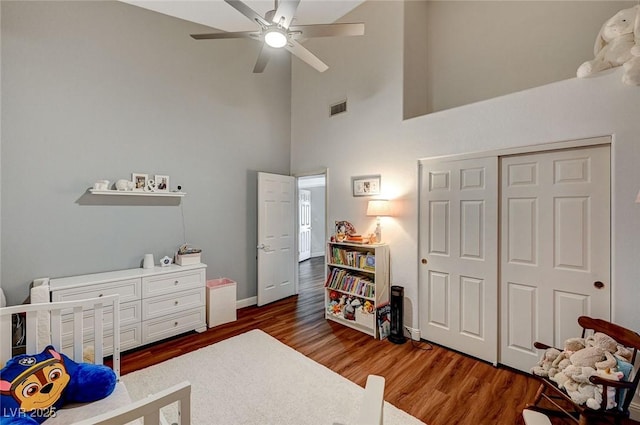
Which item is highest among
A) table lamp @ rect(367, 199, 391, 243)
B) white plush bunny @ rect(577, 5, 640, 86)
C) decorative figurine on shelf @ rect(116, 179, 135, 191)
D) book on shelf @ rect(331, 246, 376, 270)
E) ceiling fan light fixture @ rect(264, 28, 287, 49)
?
ceiling fan light fixture @ rect(264, 28, 287, 49)

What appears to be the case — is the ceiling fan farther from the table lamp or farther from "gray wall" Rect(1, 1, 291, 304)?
the table lamp

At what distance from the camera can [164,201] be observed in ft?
11.8

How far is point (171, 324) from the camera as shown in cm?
323

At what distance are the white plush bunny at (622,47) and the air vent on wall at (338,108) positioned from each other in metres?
2.56

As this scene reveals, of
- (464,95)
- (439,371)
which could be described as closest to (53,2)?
(464,95)

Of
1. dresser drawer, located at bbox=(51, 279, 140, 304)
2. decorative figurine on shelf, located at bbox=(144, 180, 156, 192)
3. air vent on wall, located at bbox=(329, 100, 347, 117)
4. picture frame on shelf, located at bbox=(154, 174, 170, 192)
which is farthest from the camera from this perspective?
air vent on wall, located at bbox=(329, 100, 347, 117)

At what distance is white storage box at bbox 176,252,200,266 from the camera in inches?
138

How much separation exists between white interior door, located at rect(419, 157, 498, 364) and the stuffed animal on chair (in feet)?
9.73

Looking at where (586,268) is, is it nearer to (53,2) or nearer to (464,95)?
(464,95)

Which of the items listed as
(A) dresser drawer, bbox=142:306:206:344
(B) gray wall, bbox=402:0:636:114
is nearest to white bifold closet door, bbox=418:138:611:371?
(B) gray wall, bbox=402:0:636:114

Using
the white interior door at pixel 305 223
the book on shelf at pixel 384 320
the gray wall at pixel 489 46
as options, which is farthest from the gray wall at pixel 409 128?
the white interior door at pixel 305 223

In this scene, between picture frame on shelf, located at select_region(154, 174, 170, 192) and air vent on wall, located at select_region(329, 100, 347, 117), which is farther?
air vent on wall, located at select_region(329, 100, 347, 117)

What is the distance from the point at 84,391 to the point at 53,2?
12.2 ft

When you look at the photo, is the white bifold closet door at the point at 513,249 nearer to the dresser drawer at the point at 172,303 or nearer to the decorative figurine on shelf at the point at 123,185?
the dresser drawer at the point at 172,303
